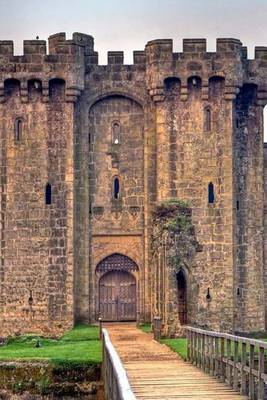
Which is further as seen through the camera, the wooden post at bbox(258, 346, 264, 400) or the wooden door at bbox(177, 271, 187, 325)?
the wooden door at bbox(177, 271, 187, 325)

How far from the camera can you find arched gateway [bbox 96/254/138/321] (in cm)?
4662

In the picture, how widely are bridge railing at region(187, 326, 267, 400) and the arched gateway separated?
15.7m

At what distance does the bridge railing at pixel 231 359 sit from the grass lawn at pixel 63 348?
4179mm

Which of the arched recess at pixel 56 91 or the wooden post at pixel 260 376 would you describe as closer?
the wooden post at pixel 260 376

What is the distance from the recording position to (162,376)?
2516 cm

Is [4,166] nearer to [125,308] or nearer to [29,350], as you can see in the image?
[125,308]

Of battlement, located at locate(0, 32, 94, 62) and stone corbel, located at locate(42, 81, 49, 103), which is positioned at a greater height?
battlement, located at locate(0, 32, 94, 62)

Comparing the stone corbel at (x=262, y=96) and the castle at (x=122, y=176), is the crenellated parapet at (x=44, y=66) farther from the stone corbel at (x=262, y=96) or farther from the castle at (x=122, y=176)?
the stone corbel at (x=262, y=96)

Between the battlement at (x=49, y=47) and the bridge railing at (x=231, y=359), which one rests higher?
the battlement at (x=49, y=47)

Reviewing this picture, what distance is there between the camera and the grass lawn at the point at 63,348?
109 feet

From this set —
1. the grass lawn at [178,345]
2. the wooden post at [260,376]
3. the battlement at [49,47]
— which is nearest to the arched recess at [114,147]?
the battlement at [49,47]

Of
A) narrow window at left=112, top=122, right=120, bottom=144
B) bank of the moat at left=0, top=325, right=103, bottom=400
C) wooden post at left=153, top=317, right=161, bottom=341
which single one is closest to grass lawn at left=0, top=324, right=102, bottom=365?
bank of the moat at left=0, top=325, right=103, bottom=400

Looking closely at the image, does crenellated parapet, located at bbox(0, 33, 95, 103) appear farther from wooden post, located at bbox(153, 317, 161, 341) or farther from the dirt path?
the dirt path

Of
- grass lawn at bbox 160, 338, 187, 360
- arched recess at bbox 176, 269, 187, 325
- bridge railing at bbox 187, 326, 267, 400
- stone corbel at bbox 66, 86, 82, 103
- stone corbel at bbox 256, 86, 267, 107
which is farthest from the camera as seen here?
stone corbel at bbox 256, 86, 267, 107
